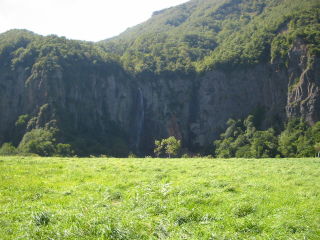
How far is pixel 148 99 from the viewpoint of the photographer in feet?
394

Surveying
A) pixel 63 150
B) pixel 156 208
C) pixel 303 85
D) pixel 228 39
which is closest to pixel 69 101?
pixel 63 150

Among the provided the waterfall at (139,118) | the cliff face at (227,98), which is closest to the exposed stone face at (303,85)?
the cliff face at (227,98)

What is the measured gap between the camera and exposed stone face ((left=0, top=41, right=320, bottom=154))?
326ft

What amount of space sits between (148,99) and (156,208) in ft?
362

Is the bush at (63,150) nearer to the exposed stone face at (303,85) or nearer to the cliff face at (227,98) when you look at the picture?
the cliff face at (227,98)

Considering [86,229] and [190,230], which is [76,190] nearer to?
[86,229]

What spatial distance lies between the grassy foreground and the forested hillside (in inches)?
2938

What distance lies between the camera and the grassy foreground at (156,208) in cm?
817

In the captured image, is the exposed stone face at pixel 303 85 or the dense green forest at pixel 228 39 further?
the dense green forest at pixel 228 39

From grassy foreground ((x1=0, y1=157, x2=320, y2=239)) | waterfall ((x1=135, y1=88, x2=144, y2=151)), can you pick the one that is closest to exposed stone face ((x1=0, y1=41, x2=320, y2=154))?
waterfall ((x1=135, y1=88, x2=144, y2=151))

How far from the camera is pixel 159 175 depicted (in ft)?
53.9

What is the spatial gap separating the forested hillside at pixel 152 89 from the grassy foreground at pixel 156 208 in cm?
7462

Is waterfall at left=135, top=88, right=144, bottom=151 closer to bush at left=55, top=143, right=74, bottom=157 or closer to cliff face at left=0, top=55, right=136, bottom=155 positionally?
cliff face at left=0, top=55, right=136, bottom=155

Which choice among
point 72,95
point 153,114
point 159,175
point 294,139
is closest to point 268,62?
point 294,139
